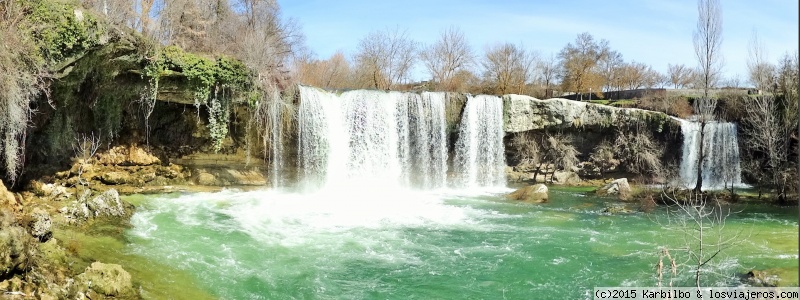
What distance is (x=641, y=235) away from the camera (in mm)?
12656

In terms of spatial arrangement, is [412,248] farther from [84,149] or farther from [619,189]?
[619,189]

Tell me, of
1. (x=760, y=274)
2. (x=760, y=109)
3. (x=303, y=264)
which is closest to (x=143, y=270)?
(x=303, y=264)

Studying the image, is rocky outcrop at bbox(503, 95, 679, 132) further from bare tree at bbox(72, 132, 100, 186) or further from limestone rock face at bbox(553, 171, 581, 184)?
bare tree at bbox(72, 132, 100, 186)

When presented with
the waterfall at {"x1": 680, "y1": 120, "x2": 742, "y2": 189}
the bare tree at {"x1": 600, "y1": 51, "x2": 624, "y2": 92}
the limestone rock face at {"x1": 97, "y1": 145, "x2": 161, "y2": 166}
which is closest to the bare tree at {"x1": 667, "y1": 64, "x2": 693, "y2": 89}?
the bare tree at {"x1": 600, "y1": 51, "x2": 624, "y2": 92}

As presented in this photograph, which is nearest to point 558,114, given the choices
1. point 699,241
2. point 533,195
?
point 533,195

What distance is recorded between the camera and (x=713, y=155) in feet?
78.2

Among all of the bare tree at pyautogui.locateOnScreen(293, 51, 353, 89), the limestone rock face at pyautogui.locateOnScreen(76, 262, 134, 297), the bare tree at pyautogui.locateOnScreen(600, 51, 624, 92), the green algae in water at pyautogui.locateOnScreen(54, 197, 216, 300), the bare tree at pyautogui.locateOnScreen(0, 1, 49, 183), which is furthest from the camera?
the bare tree at pyautogui.locateOnScreen(600, 51, 624, 92)

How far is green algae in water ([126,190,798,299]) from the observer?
8.66m

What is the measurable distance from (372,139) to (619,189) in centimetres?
1001

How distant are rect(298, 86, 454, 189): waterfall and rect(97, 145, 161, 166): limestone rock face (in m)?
5.00

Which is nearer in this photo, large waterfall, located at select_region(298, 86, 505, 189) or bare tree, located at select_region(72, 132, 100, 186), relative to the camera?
bare tree, located at select_region(72, 132, 100, 186)

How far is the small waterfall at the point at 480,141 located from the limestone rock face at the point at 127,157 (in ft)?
41.4

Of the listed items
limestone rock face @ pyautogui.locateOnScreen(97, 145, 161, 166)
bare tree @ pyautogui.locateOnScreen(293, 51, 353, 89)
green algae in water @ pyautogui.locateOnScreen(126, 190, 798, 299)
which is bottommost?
green algae in water @ pyautogui.locateOnScreen(126, 190, 798, 299)

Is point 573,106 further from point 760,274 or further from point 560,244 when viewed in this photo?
point 760,274
